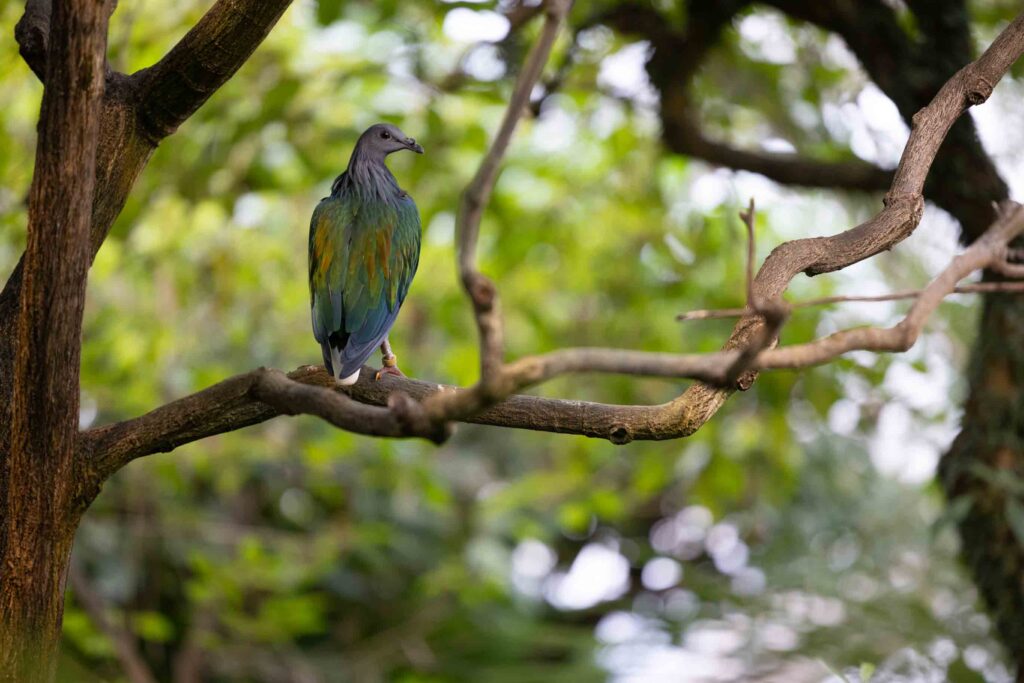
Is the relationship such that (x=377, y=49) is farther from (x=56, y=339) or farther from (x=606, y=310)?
(x=56, y=339)

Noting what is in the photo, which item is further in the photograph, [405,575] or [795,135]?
[405,575]

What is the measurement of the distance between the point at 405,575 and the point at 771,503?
2645mm

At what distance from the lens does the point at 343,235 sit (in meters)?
2.77

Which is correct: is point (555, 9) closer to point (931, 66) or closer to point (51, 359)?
point (51, 359)

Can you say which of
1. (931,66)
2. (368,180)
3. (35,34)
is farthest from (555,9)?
(931,66)

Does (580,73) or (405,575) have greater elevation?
(580,73)

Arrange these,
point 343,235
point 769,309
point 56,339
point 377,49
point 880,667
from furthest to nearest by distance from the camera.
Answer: point 377,49
point 880,667
point 343,235
point 56,339
point 769,309

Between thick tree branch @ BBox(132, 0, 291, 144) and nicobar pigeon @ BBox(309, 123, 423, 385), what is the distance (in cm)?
67

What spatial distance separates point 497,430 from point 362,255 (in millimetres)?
4670

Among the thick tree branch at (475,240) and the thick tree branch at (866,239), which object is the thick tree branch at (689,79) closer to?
the thick tree branch at (866,239)

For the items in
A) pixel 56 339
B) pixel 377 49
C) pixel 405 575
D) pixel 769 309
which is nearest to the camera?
pixel 769 309

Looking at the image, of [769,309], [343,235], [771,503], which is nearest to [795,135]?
[771,503]

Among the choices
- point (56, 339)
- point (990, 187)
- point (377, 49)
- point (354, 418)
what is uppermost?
point (377, 49)

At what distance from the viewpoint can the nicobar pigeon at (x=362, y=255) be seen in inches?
102
